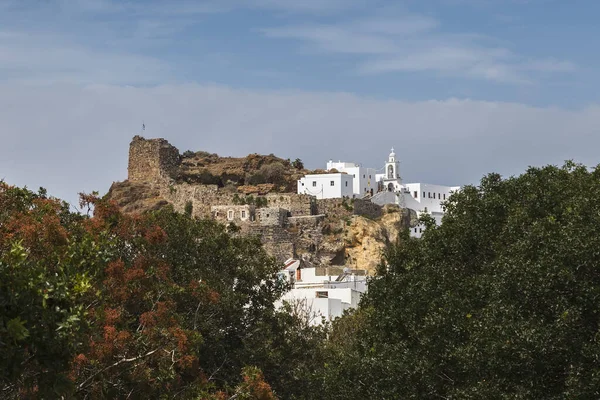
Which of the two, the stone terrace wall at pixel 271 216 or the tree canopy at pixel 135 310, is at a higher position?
the stone terrace wall at pixel 271 216

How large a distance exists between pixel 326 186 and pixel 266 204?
21.5ft

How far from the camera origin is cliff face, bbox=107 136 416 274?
78.8 metres

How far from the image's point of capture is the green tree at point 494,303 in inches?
1024

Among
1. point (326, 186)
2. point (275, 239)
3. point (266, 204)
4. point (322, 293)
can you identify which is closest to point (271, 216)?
point (275, 239)

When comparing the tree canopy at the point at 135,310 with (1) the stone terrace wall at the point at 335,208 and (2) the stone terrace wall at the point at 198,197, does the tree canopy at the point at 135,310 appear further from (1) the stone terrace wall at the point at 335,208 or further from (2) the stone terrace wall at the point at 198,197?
(2) the stone terrace wall at the point at 198,197

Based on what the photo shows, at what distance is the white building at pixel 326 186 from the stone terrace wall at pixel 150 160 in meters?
11.3

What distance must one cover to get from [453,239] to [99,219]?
381 inches

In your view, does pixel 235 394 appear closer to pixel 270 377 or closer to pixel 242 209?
pixel 270 377

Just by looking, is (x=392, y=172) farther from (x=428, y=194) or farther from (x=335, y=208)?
(x=335, y=208)

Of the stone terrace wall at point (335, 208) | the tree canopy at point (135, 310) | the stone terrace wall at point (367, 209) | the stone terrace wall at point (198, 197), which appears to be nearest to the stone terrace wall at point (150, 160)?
the stone terrace wall at point (198, 197)

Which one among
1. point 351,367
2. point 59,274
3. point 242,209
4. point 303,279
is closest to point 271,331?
point 351,367

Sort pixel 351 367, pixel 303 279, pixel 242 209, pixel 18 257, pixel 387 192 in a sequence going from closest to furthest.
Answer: pixel 18 257 < pixel 351 367 < pixel 303 279 < pixel 242 209 < pixel 387 192

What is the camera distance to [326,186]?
288 feet

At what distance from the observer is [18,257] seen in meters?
17.0
